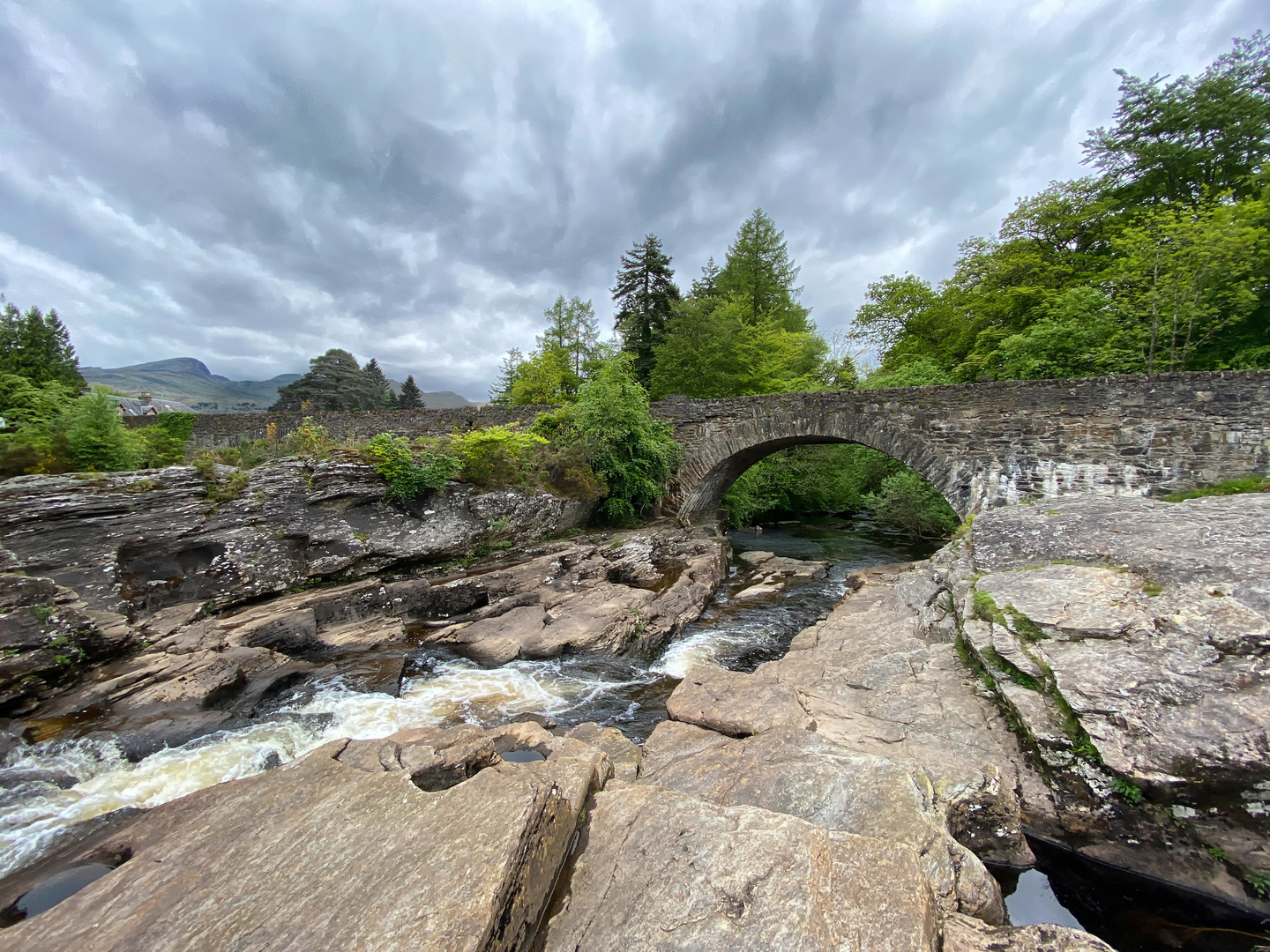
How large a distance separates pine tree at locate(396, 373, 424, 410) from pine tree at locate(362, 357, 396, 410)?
0.94m

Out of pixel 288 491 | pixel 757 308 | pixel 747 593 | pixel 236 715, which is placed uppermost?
pixel 757 308

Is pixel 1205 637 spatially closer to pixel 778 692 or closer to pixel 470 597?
pixel 778 692

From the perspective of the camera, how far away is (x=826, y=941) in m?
2.15

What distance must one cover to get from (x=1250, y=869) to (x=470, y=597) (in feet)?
31.5

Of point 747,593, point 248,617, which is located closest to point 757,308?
point 747,593

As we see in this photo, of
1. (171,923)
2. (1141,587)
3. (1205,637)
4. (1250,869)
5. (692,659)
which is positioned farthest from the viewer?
(692,659)

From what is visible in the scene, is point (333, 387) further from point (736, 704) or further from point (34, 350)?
point (736, 704)

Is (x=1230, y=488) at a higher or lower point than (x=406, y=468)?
lower

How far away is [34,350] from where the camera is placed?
32219 millimetres

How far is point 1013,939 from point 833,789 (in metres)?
1.21

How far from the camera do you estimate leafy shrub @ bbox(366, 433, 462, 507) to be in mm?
10008

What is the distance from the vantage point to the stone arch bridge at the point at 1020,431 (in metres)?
9.36

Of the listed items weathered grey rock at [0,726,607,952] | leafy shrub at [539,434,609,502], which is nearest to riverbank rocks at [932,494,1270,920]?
weathered grey rock at [0,726,607,952]

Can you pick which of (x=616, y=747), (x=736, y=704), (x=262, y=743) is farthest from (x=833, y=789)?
→ (x=262, y=743)
